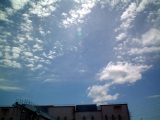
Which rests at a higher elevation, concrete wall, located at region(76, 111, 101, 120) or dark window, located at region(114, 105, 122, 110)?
dark window, located at region(114, 105, 122, 110)

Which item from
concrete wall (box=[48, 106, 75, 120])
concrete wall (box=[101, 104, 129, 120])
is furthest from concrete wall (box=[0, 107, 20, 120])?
concrete wall (box=[101, 104, 129, 120])

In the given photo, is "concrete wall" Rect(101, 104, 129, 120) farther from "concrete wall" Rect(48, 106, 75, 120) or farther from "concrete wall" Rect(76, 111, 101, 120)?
"concrete wall" Rect(48, 106, 75, 120)

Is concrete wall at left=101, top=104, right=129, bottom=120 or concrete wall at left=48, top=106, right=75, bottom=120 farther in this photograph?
concrete wall at left=48, top=106, right=75, bottom=120

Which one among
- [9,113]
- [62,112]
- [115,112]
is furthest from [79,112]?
[9,113]

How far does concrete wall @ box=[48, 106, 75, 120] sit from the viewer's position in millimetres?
39750

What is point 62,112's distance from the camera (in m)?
40.3

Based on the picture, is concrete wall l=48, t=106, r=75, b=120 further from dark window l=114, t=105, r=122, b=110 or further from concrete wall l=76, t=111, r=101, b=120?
dark window l=114, t=105, r=122, b=110

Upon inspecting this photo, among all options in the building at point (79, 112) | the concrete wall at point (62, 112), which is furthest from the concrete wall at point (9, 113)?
the concrete wall at point (62, 112)

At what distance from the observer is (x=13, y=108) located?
37906 mm

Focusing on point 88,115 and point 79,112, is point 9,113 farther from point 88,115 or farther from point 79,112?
point 88,115

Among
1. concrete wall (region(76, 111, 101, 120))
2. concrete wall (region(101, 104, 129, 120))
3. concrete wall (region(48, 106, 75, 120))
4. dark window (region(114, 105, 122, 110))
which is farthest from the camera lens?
concrete wall (region(48, 106, 75, 120))

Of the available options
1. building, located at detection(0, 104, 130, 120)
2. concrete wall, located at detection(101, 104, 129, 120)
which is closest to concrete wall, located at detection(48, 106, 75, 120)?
building, located at detection(0, 104, 130, 120)

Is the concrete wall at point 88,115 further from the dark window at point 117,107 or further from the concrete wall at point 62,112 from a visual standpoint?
the dark window at point 117,107

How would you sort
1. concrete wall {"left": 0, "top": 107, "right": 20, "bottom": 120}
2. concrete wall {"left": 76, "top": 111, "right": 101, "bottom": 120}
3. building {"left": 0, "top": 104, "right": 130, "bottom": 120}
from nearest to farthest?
concrete wall {"left": 0, "top": 107, "right": 20, "bottom": 120}
building {"left": 0, "top": 104, "right": 130, "bottom": 120}
concrete wall {"left": 76, "top": 111, "right": 101, "bottom": 120}
